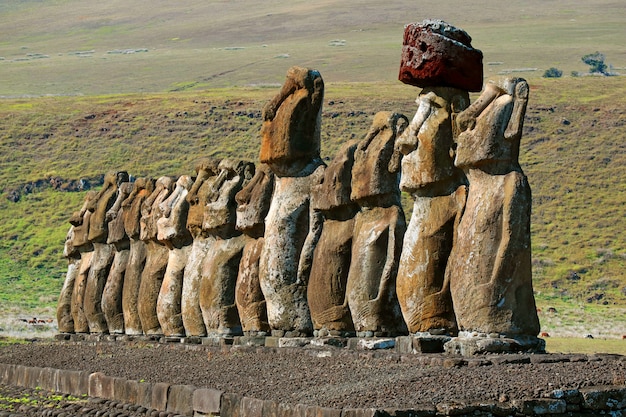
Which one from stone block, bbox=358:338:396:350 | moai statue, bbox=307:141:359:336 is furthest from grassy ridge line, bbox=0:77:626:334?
stone block, bbox=358:338:396:350

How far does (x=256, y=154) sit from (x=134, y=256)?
30.7m

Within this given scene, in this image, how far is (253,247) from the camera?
1681 centimetres

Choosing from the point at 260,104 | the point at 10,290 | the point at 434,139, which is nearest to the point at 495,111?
the point at 434,139

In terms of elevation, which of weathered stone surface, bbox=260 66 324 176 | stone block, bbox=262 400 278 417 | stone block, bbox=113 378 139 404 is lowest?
stone block, bbox=113 378 139 404

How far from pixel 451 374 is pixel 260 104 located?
52.4 metres

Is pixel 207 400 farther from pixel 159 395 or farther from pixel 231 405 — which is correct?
pixel 159 395

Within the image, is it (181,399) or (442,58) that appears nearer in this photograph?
(181,399)

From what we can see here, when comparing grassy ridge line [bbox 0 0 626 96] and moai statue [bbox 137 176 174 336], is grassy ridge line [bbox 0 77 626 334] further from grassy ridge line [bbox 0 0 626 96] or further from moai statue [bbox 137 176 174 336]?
grassy ridge line [bbox 0 0 626 96]

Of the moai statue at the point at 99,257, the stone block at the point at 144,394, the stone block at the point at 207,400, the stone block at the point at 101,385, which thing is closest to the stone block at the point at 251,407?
the stone block at the point at 207,400

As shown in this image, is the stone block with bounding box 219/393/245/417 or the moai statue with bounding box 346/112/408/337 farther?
the moai statue with bounding box 346/112/408/337

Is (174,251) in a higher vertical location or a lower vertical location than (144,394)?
lower

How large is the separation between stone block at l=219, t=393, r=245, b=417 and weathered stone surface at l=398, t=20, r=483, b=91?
446 cm

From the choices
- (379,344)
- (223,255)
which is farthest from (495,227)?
(223,255)

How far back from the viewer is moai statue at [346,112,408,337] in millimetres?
13906
